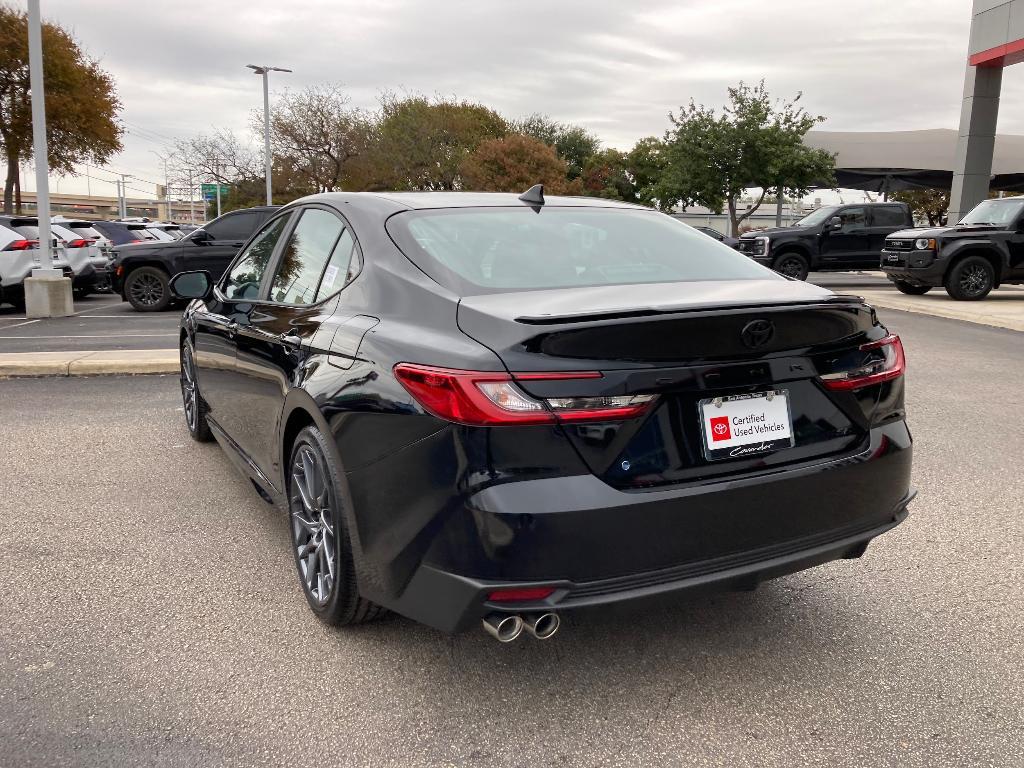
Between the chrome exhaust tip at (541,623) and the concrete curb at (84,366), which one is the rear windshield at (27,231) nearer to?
the concrete curb at (84,366)

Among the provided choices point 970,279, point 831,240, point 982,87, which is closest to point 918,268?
point 970,279

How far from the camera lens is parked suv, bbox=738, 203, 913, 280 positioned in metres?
19.3

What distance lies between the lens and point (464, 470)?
2.30 m

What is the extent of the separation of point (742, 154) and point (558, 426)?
95.5 ft

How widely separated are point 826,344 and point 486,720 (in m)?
1.52

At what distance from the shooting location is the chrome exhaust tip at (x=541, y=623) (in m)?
2.36

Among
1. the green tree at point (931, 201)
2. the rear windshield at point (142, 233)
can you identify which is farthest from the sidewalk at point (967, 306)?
the green tree at point (931, 201)

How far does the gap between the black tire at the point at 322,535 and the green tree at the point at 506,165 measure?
42468 millimetres

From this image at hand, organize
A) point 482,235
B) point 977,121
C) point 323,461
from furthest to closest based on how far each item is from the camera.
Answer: point 977,121 < point 482,235 < point 323,461

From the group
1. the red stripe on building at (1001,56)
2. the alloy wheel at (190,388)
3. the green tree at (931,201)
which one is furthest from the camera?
the green tree at (931,201)

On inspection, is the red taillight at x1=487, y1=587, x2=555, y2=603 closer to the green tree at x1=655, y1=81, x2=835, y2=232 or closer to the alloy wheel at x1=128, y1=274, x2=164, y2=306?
the alloy wheel at x1=128, y1=274, x2=164, y2=306

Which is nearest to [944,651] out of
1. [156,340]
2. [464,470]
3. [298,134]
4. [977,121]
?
[464,470]

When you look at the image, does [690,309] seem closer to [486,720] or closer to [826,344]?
[826,344]

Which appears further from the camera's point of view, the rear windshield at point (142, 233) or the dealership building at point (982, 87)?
the rear windshield at point (142, 233)
